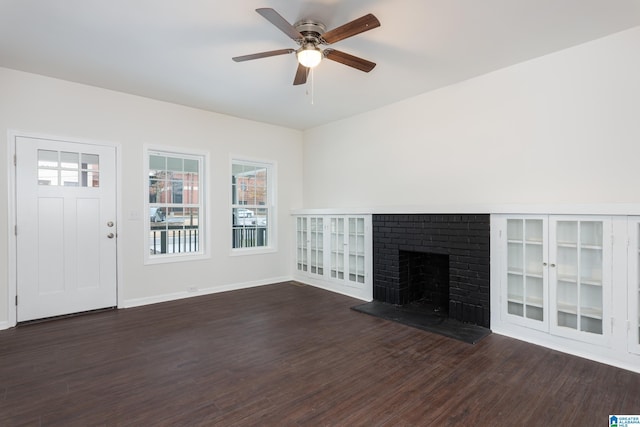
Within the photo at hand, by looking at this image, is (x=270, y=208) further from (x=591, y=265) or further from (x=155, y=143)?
(x=591, y=265)

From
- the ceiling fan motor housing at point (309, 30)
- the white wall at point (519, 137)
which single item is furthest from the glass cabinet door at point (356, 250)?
the ceiling fan motor housing at point (309, 30)

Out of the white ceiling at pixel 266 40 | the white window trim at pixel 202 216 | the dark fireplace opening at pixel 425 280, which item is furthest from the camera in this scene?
the white window trim at pixel 202 216

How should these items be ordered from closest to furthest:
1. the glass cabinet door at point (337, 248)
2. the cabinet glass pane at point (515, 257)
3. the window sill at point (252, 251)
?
the cabinet glass pane at point (515, 257) < the glass cabinet door at point (337, 248) < the window sill at point (252, 251)

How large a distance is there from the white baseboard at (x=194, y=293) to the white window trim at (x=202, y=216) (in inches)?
19.0

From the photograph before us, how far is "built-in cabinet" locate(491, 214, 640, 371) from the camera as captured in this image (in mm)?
2664

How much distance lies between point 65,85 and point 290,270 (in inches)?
165

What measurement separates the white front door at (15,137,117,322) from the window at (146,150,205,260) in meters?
0.52

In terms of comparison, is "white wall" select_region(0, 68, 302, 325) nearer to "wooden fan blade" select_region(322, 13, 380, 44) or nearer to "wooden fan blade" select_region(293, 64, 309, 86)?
"wooden fan blade" select_region(293, 64, 309, 86)

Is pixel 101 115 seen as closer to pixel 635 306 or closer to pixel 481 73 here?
pixel 481 73

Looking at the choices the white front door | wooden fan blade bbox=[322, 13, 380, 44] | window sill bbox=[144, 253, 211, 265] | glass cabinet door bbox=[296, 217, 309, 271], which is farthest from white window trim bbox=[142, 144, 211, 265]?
wooden fan blade bbox=[322, 13, 380, 44]

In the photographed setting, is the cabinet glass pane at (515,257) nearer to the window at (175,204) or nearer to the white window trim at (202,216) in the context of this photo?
the white window trim at (202,216)

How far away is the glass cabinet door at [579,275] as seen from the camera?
2846 millimetres

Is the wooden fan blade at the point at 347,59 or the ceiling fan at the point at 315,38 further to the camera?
the wooden fan blade at the point at 347,59

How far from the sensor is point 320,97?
443cm
